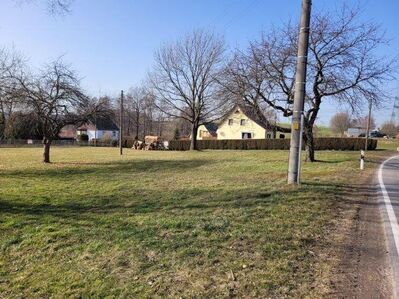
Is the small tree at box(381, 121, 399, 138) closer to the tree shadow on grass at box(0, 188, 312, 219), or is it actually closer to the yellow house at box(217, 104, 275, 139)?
the yellow house at box(217, 104, 275, 139)

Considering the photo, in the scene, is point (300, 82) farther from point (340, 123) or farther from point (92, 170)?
point (340, 123)

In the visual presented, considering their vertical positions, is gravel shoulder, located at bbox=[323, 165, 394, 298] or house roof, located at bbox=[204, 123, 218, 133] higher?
house roof, located at bbox=[204, 123, 218, 133]

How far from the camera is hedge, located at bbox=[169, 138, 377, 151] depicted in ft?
141

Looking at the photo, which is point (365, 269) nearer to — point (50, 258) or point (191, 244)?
point (191, 244)

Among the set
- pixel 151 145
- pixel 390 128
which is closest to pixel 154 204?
pixel 151 145

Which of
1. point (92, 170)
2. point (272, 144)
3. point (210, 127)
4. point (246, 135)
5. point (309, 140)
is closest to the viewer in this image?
point (92, 170)

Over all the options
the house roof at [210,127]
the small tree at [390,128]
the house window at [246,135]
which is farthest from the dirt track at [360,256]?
the small tree at [390,128]

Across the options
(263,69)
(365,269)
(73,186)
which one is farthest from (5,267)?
(263,69)

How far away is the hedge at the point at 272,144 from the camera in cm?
4309

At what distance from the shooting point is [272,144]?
1873 inches

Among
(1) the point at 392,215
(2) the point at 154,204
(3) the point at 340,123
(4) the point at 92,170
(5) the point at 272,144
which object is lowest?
(4) the point at 92,170

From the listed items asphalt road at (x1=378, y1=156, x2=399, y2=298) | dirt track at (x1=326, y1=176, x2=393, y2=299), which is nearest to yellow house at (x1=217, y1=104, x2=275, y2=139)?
asphalt road at (x1=378, y1=156, x2=399, y2=298)

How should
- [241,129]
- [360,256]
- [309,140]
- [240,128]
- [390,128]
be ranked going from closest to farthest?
1. [360,256]
2. [309,140]
3. [241,129]
4. [240,128]
5. [390,128]

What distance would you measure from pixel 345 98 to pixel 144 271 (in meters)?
18.6
